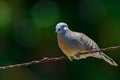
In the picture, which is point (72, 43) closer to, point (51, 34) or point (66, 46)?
point (66, 46)

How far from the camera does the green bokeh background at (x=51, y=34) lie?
10.4 metres

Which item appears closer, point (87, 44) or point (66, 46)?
point (66, 46)

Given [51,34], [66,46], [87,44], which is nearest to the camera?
[66,46]

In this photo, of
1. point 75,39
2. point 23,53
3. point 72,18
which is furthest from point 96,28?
point 75,39

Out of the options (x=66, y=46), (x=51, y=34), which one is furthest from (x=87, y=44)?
(x=51, y=34)

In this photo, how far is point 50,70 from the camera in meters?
11.1

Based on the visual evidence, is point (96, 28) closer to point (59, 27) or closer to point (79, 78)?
point (79, 78)

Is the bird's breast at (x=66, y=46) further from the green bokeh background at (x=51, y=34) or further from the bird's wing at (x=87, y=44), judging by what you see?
the green bokeh background at (x=51, y=34)

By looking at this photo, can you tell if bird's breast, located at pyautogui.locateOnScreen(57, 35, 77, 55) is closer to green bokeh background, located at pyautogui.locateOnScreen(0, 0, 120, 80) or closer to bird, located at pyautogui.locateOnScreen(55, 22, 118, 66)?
bird, located at pyautogui.locateOnScreen(55, 22, 118, 66)

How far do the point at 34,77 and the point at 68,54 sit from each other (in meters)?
3.98

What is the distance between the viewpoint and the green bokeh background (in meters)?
10.4

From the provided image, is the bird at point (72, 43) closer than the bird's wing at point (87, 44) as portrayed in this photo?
Yes

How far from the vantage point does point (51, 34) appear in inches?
413

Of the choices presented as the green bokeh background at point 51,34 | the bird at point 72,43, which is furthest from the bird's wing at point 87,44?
the green bokeh background at point 51,34
